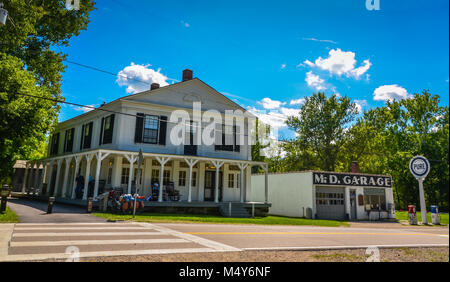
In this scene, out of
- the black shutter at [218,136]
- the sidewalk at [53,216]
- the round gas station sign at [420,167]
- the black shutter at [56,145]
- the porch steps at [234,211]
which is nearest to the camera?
the sidewalk at [53,216]

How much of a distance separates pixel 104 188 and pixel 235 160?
9047mm

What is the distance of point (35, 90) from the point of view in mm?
17109

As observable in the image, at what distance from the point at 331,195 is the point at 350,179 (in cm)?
252

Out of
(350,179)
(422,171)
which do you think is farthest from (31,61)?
(422,171)

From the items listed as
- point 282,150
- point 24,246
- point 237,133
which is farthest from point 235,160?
point 282,150

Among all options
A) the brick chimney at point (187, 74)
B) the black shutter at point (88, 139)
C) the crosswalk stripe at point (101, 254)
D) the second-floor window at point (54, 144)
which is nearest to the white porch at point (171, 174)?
the black shutter at point (88, 139)

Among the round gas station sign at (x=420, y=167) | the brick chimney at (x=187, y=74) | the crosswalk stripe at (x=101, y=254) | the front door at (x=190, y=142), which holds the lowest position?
the crosswalk stripe at (x=101, y=254)

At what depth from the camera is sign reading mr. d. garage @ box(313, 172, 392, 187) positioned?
2527 centimetres

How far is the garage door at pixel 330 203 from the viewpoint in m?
25.3

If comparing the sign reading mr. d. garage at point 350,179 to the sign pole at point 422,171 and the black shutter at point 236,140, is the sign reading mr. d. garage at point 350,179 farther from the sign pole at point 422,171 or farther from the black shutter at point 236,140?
the black shutter at point 236,140

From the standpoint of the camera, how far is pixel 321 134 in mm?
45688

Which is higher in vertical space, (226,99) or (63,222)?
(226,99)

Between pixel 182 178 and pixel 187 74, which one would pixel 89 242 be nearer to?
pixel 182 178
